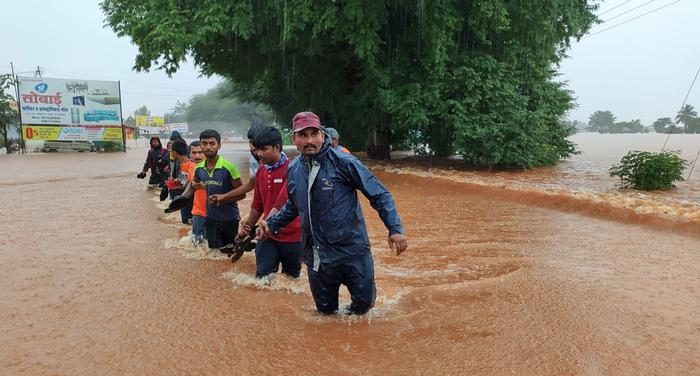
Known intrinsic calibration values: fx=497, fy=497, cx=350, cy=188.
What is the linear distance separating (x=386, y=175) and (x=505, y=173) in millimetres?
3661

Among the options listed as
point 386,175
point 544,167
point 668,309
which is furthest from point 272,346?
point 544,167

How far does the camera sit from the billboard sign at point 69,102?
3017 centimetres

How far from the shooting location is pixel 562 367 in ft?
10.4

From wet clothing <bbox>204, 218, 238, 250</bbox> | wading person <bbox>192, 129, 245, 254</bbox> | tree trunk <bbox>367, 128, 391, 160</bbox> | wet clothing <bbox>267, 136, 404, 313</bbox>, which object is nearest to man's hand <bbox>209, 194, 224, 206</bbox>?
wading person <bbox>192, 129, 245, 254</bbox>

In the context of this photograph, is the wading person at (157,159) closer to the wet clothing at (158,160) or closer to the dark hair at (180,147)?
the wet clothing at (158,160)

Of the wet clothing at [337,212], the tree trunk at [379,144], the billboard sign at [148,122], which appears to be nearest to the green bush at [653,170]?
the wet clothing at [337,212]

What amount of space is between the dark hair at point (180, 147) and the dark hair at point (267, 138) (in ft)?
13.7

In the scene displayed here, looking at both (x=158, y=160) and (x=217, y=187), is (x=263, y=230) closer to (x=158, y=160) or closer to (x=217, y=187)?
(x=217, y=187)

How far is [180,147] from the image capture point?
805 cm

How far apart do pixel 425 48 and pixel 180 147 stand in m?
9.62

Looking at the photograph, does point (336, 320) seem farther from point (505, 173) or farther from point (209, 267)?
point (505, 173)

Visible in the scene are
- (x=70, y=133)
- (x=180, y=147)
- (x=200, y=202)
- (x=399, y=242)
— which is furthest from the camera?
(x=70, y=133)

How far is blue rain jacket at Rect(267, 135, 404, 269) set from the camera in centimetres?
342

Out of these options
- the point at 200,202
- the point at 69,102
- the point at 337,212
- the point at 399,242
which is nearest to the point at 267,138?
the point at 337,212
